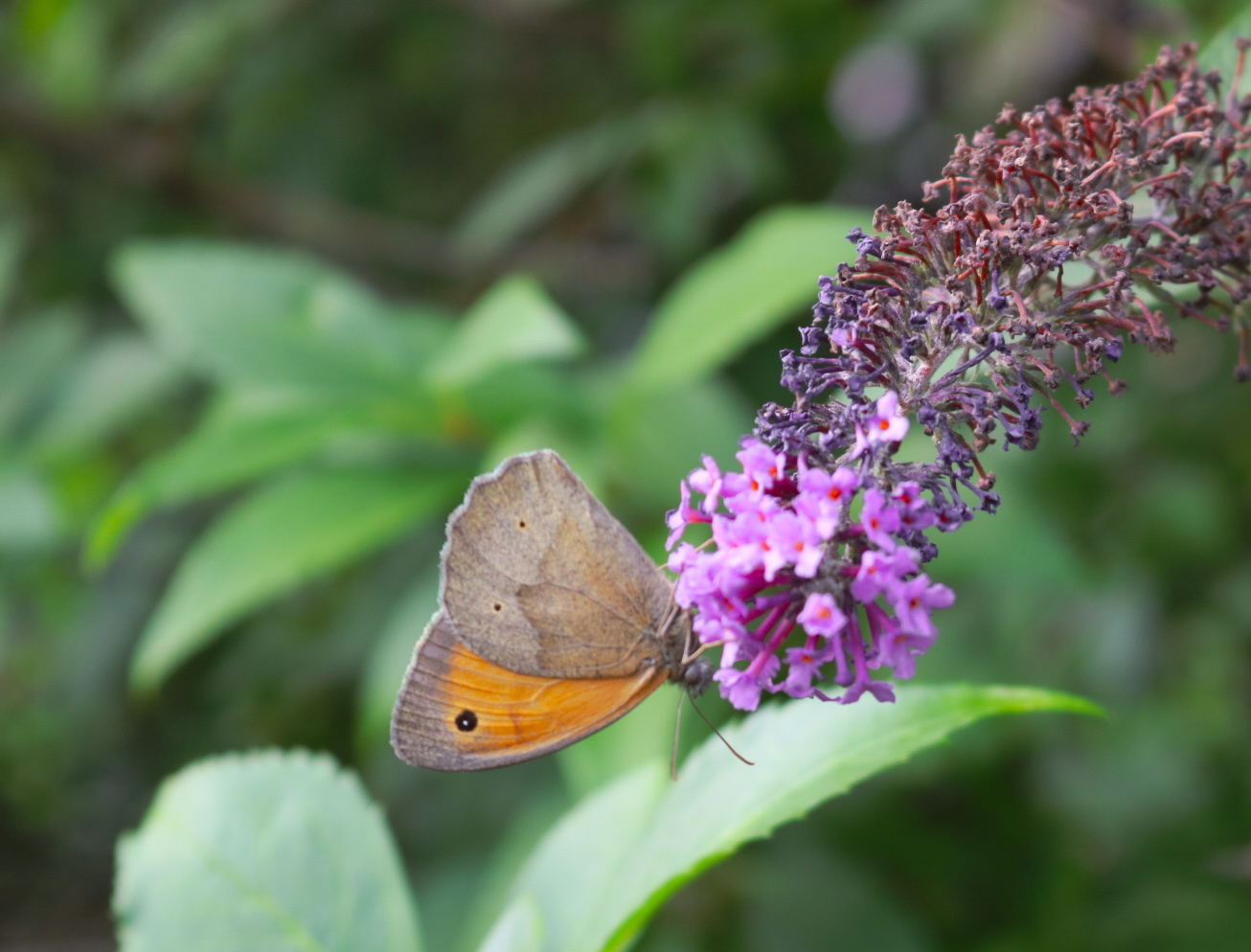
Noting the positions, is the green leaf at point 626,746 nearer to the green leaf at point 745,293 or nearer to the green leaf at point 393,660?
the green leaf at point 393,660

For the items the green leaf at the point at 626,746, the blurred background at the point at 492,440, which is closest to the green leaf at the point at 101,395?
the blurred background at the point at 492,440

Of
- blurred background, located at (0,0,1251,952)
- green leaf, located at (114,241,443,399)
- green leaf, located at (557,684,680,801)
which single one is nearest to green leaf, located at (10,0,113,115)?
blurred background, located at (0,0,1251,952)

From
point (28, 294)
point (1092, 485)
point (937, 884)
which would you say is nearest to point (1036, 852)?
point (937, 884)

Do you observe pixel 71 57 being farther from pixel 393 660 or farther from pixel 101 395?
pixel 393 660

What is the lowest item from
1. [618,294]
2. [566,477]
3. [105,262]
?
[566,477]

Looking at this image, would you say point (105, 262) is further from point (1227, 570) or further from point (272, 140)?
point (1227, 570)

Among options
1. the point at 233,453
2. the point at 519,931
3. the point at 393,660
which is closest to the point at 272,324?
the point at 233,453

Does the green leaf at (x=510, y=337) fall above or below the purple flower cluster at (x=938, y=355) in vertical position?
above
